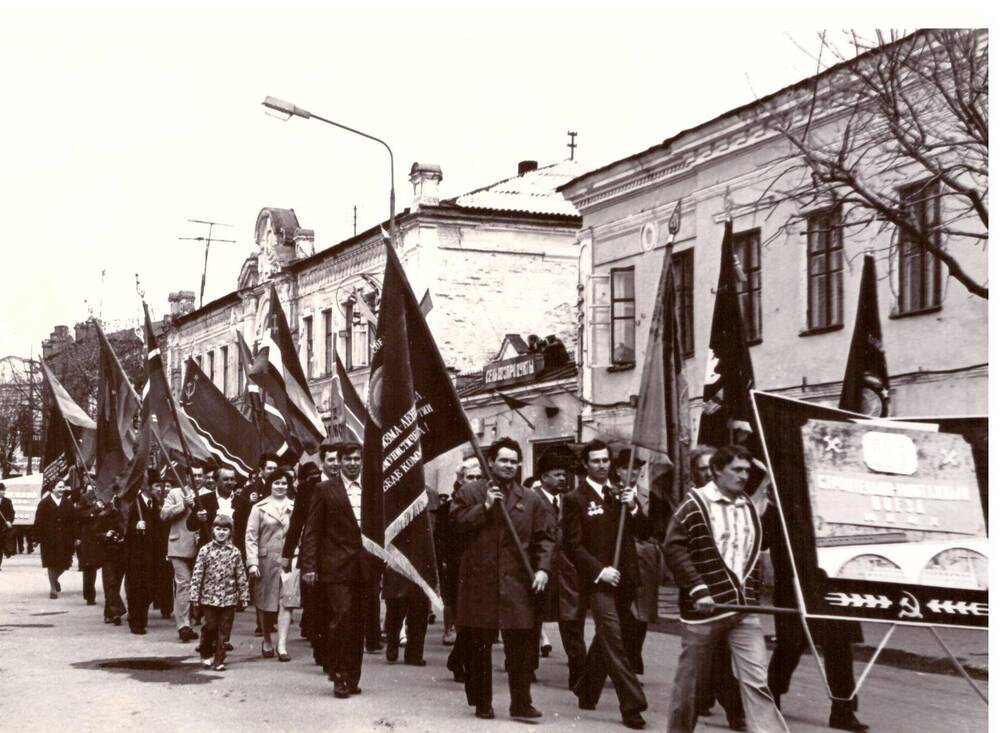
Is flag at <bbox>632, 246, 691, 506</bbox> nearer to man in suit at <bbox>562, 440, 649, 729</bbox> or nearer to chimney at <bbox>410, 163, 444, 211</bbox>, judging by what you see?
man in suit at <bbox>562, 440, 649, 729</bbox>

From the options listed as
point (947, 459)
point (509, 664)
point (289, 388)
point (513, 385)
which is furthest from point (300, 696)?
point (513, 385)

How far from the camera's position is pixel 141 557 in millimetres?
16266

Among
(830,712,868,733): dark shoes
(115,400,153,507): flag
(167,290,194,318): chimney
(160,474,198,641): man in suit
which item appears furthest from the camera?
(167,290,194,318): chimney

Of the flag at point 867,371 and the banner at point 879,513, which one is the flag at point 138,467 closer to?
the flag at point 867,371

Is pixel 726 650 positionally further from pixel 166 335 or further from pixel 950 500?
pixel 166 335

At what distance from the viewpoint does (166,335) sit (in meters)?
60.9

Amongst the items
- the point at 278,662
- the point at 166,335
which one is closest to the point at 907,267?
the point at 278,662

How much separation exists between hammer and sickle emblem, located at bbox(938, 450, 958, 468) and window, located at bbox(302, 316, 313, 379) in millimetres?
37463

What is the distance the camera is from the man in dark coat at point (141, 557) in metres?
16.1

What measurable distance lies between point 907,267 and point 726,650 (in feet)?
34.7

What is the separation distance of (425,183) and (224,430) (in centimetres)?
1952

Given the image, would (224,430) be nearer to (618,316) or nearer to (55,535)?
(55,535)

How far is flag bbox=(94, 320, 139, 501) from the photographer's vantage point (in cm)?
1783

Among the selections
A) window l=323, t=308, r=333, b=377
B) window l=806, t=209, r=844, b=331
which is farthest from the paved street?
window l=323, t=308, r=333, b=377
